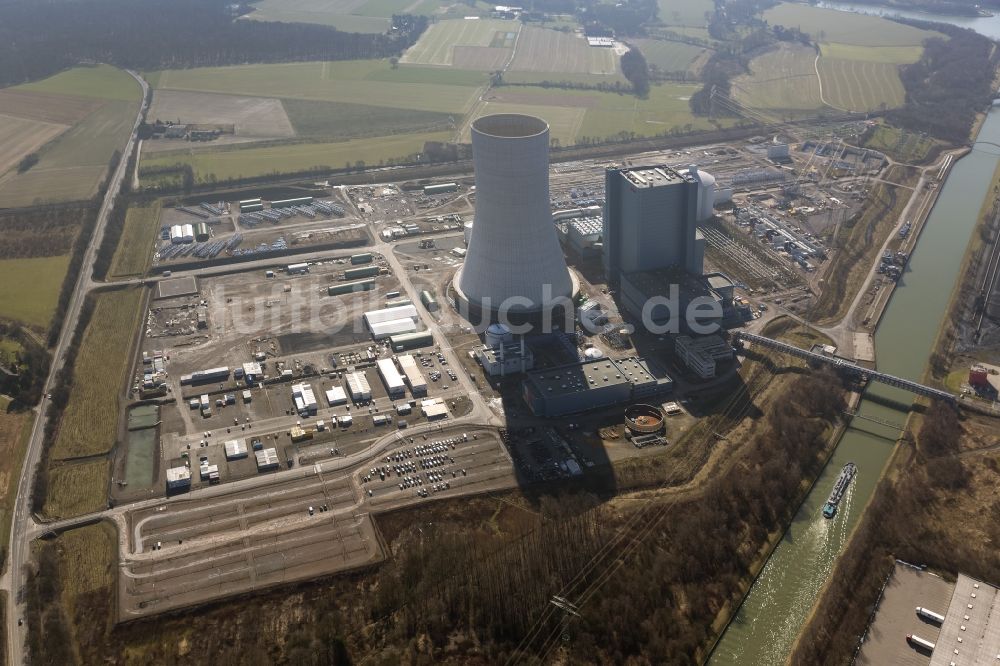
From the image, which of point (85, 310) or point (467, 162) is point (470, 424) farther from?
point (467, 162)

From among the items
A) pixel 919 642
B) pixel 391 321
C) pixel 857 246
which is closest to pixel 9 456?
pixel 391 321

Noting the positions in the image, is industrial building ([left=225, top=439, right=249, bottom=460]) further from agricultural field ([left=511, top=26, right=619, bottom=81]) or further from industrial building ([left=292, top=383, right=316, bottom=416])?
agricultural field ([left=511, top=26, right=619, bottom=81])

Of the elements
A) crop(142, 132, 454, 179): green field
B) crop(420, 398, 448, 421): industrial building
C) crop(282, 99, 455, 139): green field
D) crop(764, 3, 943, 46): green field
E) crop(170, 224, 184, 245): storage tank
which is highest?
crop(764, 3, 943, 46): green field

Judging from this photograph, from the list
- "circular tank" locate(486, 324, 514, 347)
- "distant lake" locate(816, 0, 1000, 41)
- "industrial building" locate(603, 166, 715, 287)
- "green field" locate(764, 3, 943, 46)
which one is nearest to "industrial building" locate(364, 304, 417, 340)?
"circular tank" locate(486, 324, 514, 347)

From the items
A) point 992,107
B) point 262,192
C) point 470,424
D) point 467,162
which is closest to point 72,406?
point 470,424

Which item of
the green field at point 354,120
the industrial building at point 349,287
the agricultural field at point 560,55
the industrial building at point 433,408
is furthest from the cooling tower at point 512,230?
the agricultural field at point 560,55

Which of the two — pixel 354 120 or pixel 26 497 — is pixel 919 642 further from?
pixel 354 120
